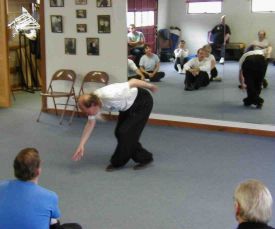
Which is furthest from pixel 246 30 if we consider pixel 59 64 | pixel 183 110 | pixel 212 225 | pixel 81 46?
pixel 212 225

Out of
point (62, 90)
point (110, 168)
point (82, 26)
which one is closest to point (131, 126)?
point (110, 168)

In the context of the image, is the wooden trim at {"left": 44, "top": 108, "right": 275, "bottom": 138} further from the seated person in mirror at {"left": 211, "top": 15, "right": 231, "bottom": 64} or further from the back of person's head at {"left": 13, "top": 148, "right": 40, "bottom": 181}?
the back of person's head at {"left": 13, "top": 148, "right": 40, "bottom": 181}

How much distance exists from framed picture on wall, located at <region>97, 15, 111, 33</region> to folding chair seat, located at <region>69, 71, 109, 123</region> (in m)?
0.61

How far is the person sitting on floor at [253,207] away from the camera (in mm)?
1808

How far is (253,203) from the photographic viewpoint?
183 centimetres

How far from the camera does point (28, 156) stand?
2.22 m

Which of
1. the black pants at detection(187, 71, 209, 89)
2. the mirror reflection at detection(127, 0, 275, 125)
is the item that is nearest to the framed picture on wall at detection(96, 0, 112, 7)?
the mirror reflection at detection(127, 0, 275, 125)

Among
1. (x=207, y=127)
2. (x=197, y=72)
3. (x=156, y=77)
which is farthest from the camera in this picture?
(x=156, y=77)

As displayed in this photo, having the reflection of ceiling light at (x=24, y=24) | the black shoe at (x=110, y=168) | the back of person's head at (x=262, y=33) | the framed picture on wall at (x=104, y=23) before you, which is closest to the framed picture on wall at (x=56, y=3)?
the framed picture on wall at (x=104, y=23)

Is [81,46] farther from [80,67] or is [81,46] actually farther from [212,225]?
[212,225]

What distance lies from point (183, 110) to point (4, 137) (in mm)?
2501

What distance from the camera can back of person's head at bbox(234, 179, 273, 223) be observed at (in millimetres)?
1814

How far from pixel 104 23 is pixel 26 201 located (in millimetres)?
4486

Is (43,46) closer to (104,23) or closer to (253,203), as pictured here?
(104,23)
